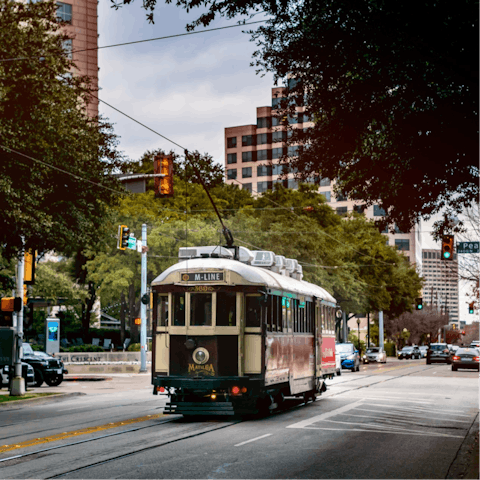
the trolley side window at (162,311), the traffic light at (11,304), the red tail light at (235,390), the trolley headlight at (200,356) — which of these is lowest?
the red tail light at (235,390)

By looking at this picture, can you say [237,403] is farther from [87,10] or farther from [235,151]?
[235,151]

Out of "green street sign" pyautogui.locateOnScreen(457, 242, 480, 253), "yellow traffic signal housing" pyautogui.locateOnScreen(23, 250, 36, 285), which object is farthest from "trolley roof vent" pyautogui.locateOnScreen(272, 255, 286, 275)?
"yellow traffic signal housing" pyautogui.locateOnScreen(23, 250, 36, 285)

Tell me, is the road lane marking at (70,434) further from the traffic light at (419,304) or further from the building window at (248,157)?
the building window at (248,157)

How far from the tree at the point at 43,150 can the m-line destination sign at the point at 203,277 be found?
207 inches

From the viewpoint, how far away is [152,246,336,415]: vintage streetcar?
15.9 meters

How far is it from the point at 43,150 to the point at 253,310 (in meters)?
8.30

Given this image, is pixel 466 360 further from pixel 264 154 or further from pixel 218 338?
pixel 264 154

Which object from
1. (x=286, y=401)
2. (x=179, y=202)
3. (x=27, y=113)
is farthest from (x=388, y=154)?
(x=179, y=202)

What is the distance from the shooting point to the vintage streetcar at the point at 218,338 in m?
15.9

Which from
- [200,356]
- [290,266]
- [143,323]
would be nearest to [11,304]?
[290,266]

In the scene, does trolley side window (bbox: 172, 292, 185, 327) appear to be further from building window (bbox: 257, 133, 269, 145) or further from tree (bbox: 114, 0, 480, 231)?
building window (bbox: 257, 133, 269, 145)

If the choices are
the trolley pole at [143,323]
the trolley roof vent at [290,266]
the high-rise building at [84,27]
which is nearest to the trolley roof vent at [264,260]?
the trolley roof vent at [290,266]

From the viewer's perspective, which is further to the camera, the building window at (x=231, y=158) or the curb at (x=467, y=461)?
the building window at (x=231, y=158)

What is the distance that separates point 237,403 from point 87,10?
233ft
